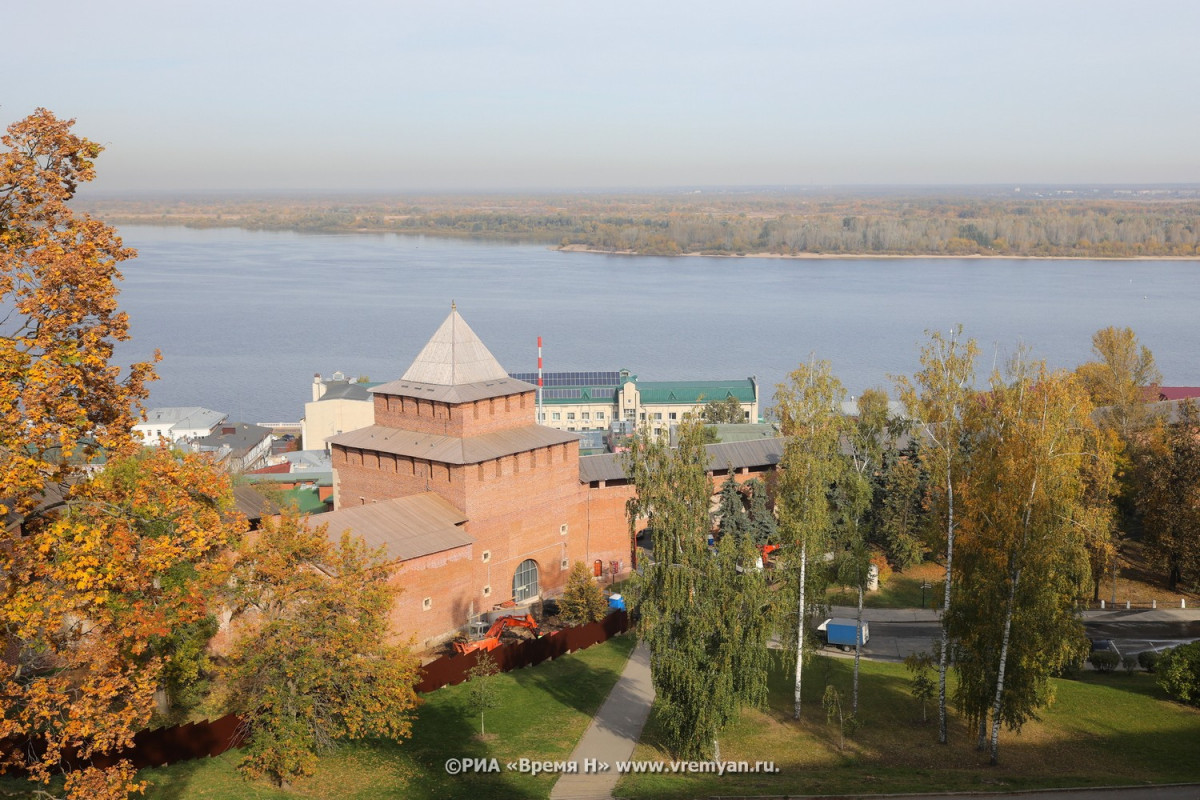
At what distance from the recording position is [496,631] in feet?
74.8

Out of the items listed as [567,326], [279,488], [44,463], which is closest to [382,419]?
[279,488]

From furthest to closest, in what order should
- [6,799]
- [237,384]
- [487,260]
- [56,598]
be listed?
1. [487,260]
2. [237,384]
3. [6,799]
4. [56,598]

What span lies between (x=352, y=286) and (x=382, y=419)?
331 feet

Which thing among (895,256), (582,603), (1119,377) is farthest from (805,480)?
(895,256)

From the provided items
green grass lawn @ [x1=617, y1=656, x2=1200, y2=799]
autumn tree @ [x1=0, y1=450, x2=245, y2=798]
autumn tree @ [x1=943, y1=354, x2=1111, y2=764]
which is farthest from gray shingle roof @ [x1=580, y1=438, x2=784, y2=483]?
autumn tree @ [x1=0, y1=450, x2=245, y2=798]

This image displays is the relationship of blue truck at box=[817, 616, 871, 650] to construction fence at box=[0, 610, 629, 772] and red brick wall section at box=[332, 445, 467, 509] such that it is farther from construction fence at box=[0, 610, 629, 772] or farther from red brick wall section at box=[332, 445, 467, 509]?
red brick wall section at box=[332, 445, 467, 509]

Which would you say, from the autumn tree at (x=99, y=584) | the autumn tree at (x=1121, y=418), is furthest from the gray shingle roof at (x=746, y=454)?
the autumn tree at (x=99, y=584)

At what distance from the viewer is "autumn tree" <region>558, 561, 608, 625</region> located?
77.8 feet

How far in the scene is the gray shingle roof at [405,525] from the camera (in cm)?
2209

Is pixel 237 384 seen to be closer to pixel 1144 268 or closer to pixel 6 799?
pixel 6 799

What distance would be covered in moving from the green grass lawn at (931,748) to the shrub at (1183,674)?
274mm

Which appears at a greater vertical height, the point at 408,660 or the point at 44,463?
the point at 44,463

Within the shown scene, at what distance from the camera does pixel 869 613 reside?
84.6 ft

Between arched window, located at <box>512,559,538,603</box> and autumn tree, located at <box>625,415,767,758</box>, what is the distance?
9563 millimetres
